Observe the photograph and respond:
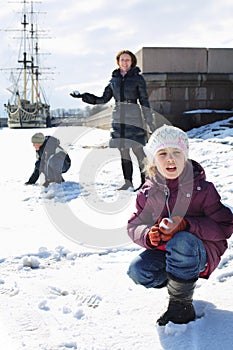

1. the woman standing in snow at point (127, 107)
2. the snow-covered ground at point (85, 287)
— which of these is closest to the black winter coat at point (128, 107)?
the woman standing in snow at point (127, 107)

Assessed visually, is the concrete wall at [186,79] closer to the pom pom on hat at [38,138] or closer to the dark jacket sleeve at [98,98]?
the pom pom on hat at [38,138]

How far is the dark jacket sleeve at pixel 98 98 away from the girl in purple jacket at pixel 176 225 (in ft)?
10.0

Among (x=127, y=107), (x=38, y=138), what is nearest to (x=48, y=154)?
(x=38, y=138)

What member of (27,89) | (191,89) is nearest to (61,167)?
(191,89)

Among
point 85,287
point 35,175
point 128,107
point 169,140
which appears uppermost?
point 128,107

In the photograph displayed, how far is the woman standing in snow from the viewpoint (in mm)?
4805

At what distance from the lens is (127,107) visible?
4941mm

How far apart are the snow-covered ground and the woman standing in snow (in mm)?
616

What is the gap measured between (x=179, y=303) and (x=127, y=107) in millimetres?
3390

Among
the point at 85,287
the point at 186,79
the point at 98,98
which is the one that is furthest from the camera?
the point at 186,79

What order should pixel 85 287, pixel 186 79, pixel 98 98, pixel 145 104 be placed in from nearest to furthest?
pixel 85 287 → pixel 145 104 → pixel 98 98 → pixel 186 79

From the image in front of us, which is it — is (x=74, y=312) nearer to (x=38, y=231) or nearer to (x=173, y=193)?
(x=173, y=193)

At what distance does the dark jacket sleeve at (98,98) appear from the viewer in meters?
5.09

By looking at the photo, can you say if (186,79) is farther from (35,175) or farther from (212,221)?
(212,221)
